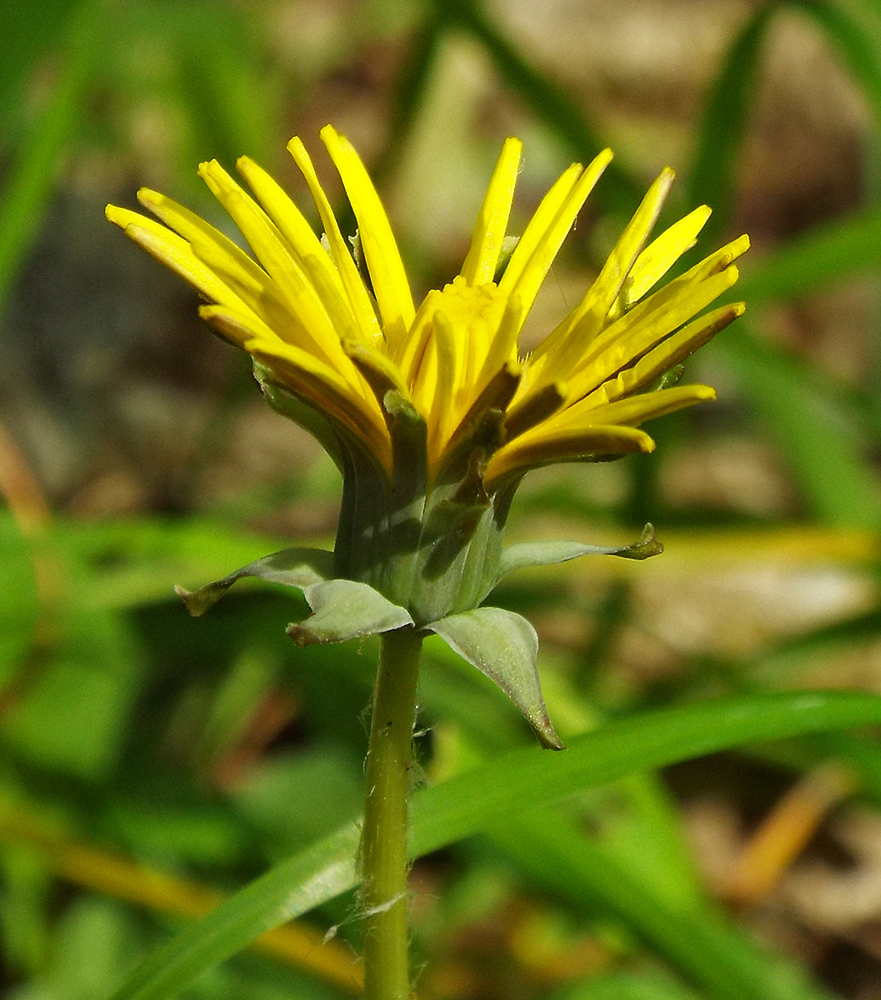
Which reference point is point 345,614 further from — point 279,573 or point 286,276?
point 286,276

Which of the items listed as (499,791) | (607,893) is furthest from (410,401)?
(607,893)

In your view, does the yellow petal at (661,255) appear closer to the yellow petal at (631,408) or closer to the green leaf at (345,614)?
the yellow petal at (631,408)

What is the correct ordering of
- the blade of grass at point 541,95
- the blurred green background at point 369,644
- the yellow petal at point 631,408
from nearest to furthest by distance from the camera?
the yellow petal at point 631,408, the blurred green background at point 369,644, the blade of grass at point 541,95

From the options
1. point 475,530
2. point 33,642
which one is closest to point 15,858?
point 33,642

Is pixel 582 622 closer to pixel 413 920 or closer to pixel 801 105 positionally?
pixel 413 920

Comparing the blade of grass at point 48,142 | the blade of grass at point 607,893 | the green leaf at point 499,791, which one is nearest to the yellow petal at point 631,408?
the green leaf at point 499,791

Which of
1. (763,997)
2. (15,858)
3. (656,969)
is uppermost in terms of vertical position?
(15,858)

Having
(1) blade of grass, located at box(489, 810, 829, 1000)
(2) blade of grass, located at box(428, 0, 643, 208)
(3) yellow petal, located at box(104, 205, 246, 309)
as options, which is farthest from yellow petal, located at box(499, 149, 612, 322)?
(2) blade of grass, located at box(428, 0, 643, 208)
